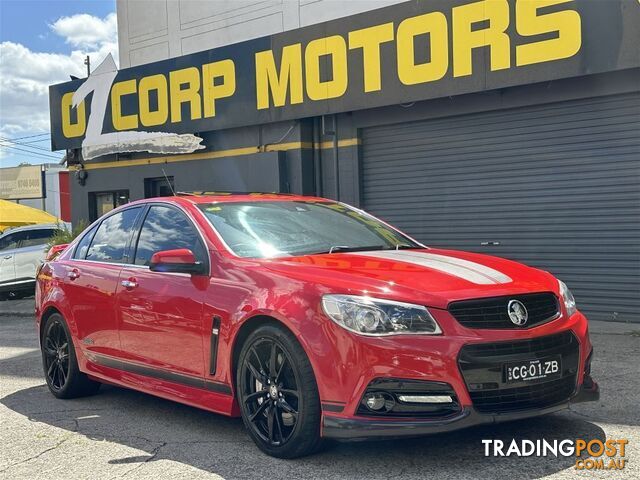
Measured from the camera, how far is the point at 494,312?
429cm

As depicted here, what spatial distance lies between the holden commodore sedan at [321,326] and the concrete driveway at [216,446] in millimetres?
246

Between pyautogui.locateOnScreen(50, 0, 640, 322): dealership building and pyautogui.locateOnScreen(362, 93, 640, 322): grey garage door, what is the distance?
0.02 meters

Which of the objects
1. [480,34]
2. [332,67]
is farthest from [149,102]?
[480,34]

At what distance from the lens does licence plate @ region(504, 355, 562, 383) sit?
420 centimetres

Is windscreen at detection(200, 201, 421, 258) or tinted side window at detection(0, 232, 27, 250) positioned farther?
tinted side window at detection(0, 232, 27, 250)

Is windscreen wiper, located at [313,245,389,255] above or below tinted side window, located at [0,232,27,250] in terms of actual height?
above

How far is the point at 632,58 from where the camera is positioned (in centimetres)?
973

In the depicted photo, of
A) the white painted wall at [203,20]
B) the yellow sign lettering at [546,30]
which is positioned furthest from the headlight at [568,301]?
the white painted wall at [203,20]

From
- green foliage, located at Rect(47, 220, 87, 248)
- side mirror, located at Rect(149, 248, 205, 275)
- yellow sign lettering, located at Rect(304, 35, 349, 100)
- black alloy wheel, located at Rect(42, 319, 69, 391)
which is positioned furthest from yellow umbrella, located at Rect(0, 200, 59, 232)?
side mirror, located at Rect(149, 248, 205, 275)

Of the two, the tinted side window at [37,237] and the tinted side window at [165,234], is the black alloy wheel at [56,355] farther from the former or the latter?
the tinted side window at [37,237]

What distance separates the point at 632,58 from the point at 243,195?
6.02m

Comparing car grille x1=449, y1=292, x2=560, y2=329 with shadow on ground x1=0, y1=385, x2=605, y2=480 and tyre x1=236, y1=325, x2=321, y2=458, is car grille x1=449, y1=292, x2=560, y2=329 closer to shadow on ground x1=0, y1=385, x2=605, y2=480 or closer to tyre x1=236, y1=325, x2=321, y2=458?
shadow on ground x1=0, y1=385, x2=605, y2=480

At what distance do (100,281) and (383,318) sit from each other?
114 inches

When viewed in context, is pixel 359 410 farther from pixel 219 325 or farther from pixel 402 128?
pixel 402 128
